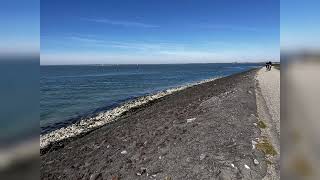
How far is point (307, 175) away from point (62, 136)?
55.9 feet

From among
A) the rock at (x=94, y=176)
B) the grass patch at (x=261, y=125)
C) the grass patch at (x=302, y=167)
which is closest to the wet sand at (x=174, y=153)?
the rock at (x=94, y=176)

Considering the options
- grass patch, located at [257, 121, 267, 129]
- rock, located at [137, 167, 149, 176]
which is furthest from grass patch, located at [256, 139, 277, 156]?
rock, located at [137, 167, 149, 176]

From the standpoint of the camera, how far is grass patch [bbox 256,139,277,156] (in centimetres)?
898

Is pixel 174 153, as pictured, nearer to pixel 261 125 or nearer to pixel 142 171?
pixel 142 171

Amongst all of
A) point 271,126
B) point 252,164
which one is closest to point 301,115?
point 252,164

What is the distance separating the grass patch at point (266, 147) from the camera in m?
8.98

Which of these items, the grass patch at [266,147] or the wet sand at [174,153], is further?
the grass patch at [266,147]

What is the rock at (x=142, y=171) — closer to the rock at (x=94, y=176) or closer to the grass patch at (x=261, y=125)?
the rock at (x=94, y=176)

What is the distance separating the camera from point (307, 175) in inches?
105

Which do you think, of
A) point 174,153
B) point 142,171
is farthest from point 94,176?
point 174,153

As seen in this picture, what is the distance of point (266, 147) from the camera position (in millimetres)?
9453

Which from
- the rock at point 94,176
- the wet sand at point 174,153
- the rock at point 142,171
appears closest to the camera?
the wet sand at point 174,153

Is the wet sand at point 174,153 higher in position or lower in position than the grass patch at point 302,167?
lower

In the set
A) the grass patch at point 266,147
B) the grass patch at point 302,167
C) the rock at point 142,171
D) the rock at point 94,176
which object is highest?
the grass patch at point 302,167
